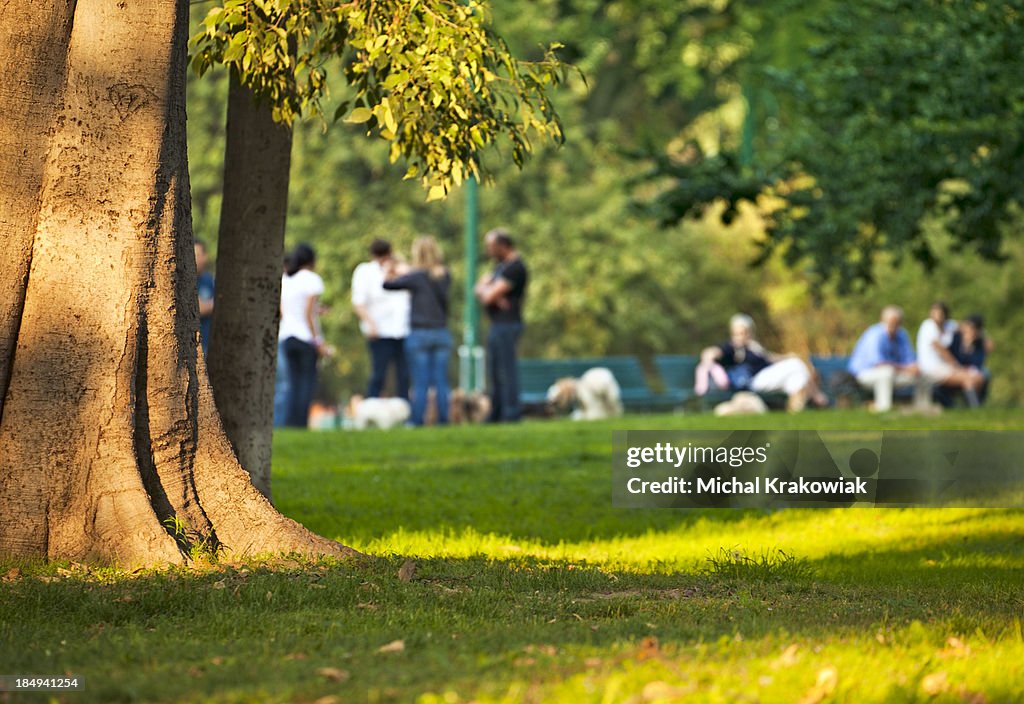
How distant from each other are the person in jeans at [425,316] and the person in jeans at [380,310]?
0.18 metres

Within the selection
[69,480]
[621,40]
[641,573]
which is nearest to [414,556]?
[641,573]

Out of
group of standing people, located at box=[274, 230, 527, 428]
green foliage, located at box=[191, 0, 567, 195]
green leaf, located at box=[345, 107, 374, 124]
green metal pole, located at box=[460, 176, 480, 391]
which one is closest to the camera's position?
green foliage, located at box=[191, 0, 567, 195]

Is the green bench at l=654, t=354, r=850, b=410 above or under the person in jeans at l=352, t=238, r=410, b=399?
under

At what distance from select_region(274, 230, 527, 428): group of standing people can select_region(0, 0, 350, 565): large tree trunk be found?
35.1 ft

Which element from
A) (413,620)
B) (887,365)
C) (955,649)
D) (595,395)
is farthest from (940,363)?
(413,620)

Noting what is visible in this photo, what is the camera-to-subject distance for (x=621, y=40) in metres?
39.4

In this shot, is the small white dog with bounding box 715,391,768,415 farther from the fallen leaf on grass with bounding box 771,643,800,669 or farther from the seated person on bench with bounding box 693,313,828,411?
the fallen leaf on grass with bounding box 771,643,800,669

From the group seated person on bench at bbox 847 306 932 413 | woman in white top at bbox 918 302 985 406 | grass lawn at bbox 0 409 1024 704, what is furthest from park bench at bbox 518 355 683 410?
grass lawn at bbox 0 409 1024 704

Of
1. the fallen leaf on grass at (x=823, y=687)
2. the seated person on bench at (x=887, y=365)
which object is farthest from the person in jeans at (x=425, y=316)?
the fallen leaf on grass at (x=823, y=687)

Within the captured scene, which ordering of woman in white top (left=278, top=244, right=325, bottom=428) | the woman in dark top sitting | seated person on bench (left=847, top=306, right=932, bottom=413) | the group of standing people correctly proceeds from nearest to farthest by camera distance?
woman in white top (left=278, top=244, right=325, bottom=428), the group of standing people, seated person on bench (left=847, top=306, right=932, bottom=413), the woman in dark top sitting

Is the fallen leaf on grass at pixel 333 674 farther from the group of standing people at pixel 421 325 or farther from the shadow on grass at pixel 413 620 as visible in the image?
the group of standing people at pixel 421 325

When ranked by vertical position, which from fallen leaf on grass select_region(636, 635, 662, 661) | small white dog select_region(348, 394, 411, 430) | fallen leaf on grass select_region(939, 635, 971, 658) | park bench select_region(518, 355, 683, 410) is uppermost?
park bench select_region(518, 355, 683, 410)

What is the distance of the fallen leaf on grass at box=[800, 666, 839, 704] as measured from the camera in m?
4.69

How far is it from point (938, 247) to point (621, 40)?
9.30m
